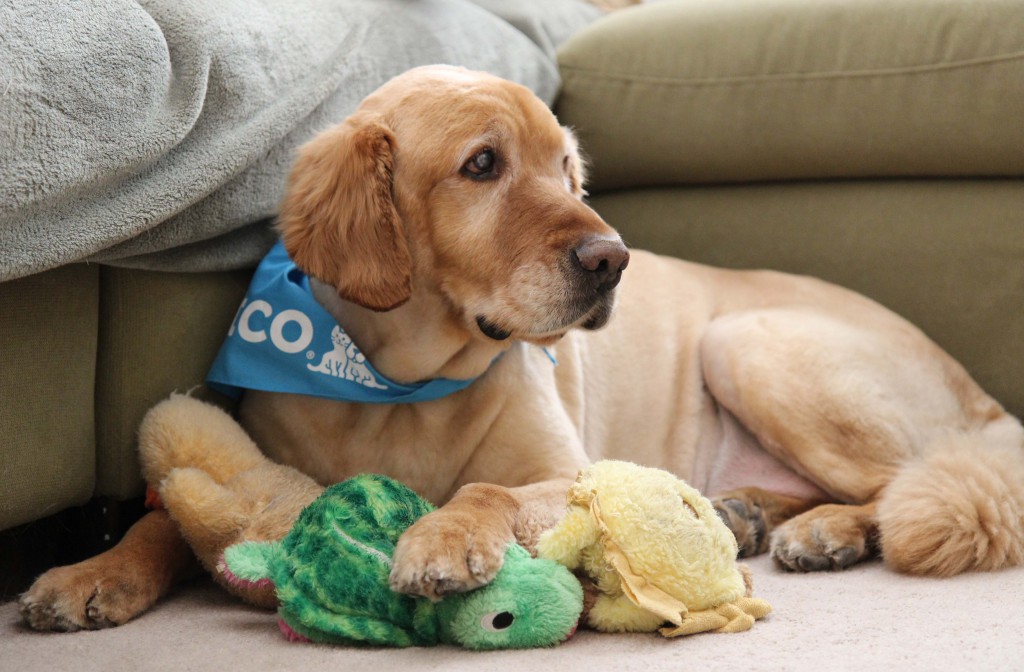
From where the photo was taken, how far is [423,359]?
7.23 feet

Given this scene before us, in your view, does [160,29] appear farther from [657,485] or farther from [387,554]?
[657,485]

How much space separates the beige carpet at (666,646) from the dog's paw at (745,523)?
1.63ft

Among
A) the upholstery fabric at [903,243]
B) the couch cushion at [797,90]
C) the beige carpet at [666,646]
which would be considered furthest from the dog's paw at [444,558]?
the couch cushion at [797,90]

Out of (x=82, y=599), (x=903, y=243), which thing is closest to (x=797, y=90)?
(x=903, y=243)

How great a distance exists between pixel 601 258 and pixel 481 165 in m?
0.36

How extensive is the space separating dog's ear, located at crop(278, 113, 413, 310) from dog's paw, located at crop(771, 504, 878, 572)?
105 centimetres

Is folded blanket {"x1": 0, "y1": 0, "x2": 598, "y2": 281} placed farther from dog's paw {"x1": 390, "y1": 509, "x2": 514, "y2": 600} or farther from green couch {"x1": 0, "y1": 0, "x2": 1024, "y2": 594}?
dog's paw {"x1": 390, "y1": 509, "x2": 514, "y2": 600}

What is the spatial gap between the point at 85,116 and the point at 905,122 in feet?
7.59

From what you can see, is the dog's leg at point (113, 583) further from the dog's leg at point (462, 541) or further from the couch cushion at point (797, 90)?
the couch cushion at point (797, 90)

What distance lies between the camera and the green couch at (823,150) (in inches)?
114

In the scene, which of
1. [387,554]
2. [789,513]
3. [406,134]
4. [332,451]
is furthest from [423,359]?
[789,513]

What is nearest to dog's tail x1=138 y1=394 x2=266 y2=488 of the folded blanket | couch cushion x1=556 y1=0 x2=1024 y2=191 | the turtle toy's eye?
the folded blanket

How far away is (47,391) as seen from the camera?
1.97m

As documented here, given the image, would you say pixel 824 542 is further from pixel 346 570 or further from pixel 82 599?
pixel 82 599
